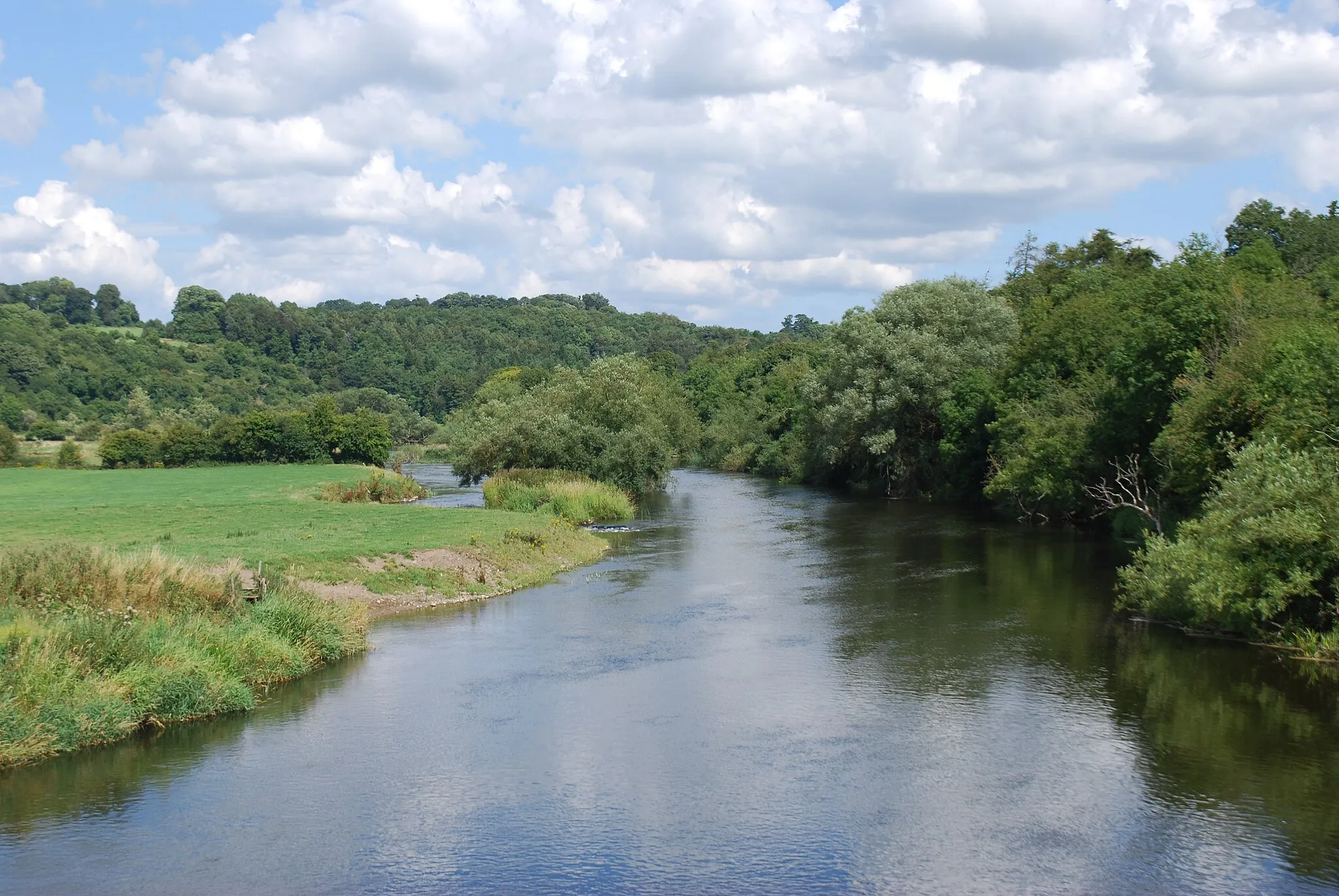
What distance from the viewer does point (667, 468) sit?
66312mm

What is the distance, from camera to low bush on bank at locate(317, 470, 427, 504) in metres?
66.8

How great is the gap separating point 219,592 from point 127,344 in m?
172

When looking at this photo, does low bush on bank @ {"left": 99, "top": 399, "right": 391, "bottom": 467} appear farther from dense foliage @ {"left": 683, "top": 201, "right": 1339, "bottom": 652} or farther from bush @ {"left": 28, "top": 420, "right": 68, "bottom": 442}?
dense foliage @ {"left": 683, "top": 201, "right": 1339, "bottom": 652}

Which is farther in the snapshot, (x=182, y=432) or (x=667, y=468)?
(x=182, y=432)

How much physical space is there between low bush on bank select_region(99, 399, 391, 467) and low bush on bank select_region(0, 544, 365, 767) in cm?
7291

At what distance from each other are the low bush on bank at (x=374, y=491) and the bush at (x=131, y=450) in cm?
3264

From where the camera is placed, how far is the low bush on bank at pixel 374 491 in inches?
2630

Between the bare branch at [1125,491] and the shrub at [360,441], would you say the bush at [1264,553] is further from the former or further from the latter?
the shrub at [360,441]

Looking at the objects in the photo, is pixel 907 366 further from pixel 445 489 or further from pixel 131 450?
pixel 131 450

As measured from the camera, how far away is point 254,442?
97.5 m

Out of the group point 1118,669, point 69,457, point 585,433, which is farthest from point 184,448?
point 1118,669

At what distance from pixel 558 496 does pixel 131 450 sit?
58.4 m

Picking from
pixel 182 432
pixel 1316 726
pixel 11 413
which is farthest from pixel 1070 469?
pixel 11 413

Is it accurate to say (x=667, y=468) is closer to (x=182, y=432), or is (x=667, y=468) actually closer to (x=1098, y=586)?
(x=1098, y=586)
